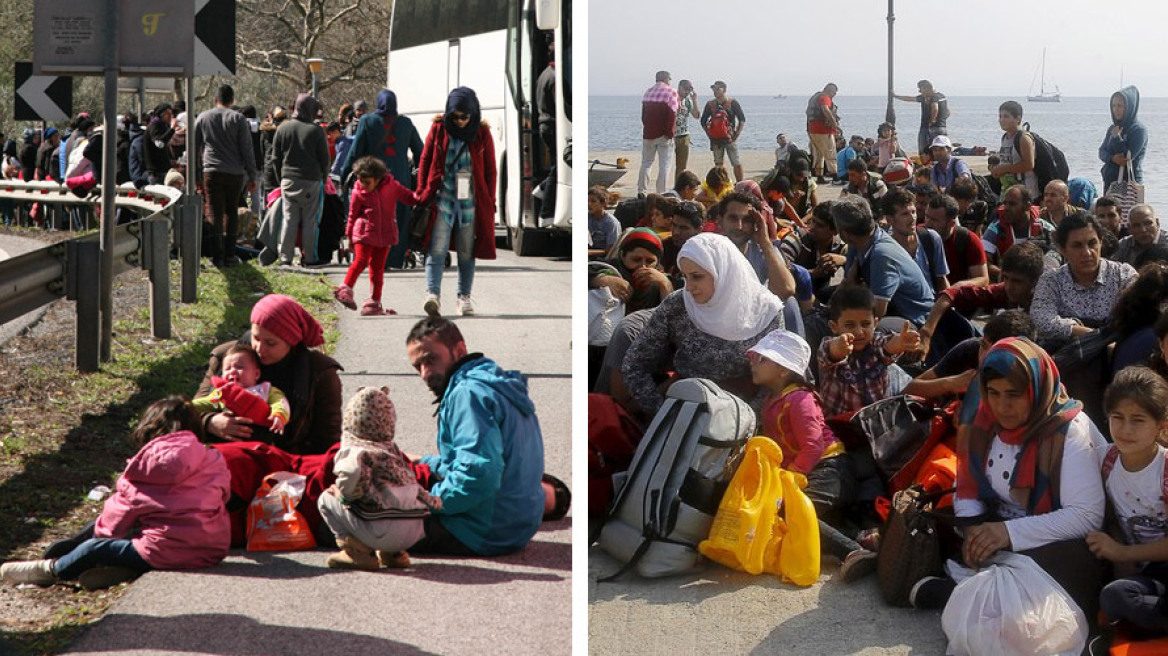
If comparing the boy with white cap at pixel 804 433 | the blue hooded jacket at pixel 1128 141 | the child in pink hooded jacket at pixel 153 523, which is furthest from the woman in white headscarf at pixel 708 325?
the child in pink hooded jacket at pixel 153 523

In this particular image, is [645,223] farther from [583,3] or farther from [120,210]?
[120,210]

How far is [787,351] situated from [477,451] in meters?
1.06

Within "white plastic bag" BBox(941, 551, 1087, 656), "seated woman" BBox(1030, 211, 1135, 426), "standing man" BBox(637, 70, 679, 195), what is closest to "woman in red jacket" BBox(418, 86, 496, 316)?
"standing man" BBox(637, 70, 679, 195)

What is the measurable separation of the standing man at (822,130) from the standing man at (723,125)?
19.0 inches

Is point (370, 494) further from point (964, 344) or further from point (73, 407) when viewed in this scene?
point (73, 407)

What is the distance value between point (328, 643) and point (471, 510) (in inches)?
31.1

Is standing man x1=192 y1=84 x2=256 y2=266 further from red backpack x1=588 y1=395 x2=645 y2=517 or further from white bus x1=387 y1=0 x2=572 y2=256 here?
red backpack x1=588 y1=395 x2=645 y2=517

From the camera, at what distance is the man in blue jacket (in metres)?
4.29

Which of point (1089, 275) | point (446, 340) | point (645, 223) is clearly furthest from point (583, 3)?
point (645, 223)

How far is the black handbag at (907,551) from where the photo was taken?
3.92m

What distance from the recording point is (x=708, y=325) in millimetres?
4812

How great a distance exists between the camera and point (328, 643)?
145 inches

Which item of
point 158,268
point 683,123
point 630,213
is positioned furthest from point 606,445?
point 683,123

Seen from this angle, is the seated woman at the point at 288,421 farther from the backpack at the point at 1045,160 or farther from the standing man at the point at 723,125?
the standing man at the point at 723,125
